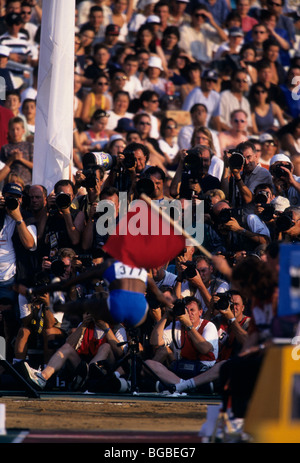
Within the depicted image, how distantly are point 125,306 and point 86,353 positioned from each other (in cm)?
311

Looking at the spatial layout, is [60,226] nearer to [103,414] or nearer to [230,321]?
[230,321]

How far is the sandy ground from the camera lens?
8.91m

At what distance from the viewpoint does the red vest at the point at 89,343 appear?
1215 centimetres

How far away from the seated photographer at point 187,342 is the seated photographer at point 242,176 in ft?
4.66

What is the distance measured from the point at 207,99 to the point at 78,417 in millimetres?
7788

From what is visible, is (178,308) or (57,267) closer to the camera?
(178,308)

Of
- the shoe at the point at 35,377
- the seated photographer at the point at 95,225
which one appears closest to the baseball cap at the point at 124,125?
the seated photographer at the point at 95,225

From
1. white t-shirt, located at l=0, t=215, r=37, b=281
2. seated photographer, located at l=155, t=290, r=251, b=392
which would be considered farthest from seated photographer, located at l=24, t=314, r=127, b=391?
white t-shirt, located at l=0, t=215, r=37, b=281

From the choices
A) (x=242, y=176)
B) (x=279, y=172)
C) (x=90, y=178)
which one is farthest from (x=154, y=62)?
(x=279, y=172)

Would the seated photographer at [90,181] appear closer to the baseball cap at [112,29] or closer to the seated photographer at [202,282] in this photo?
the seated photographer at [202,282]

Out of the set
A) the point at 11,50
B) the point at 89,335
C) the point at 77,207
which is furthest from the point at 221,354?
the point at 11,50

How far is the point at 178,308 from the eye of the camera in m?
11.2

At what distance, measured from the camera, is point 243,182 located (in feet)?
40.6
